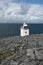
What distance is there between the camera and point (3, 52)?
30.5m

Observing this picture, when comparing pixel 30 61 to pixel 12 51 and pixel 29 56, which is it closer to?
pixel 29 56

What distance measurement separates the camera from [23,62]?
2272cm

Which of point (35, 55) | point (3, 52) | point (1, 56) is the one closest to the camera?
point (35, 55)

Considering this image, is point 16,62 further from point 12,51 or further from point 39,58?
point 12,51

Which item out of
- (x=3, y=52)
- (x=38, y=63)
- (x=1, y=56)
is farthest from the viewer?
(x=3, y=52)

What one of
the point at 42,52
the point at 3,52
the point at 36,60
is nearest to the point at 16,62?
the point at 36,60

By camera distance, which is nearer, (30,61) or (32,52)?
(30,61)

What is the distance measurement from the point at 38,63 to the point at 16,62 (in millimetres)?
2657

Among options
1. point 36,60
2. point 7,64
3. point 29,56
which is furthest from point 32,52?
point 7,64

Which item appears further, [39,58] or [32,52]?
[32,52]

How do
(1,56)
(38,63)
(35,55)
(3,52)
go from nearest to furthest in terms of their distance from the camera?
(38,63), (35,55), (1,56), (3,52)

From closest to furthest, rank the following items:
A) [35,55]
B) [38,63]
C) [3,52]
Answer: [38,63] → [35,55] → [3,52]

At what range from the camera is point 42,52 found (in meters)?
25.4

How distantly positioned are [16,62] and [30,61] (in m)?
1.65
